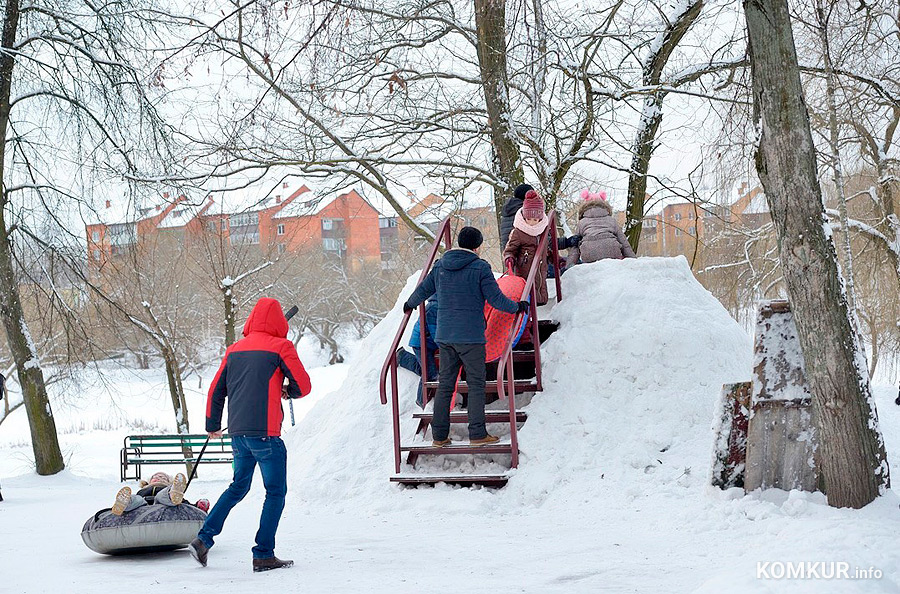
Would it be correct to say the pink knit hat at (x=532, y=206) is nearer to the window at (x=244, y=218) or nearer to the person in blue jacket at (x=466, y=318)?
the person in blue jacket at (x=466, y=318)

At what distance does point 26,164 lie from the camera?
14016mm

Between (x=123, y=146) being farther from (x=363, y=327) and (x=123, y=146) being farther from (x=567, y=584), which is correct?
(x=363, y=327)

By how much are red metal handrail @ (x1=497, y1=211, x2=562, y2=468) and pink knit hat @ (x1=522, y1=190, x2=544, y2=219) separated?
16 cm

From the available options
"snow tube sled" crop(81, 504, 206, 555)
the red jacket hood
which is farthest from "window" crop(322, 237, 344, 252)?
the red jacket hood

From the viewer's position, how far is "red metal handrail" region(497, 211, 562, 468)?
23.4 ft

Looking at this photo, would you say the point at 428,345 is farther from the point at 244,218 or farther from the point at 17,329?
the point at 244,218

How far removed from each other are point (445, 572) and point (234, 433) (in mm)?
1502

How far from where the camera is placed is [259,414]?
17.0 ft

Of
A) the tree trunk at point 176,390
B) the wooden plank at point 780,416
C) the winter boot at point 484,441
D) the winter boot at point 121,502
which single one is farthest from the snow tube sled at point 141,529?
the tree trunk at point 176,390

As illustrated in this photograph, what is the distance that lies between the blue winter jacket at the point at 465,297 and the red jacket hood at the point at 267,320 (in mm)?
2079

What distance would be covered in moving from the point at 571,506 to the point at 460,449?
44.7 inches

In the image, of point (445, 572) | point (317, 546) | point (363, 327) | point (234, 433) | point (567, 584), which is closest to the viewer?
point (567, 584)

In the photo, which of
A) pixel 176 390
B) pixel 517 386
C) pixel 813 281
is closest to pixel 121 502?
pixel 517 386

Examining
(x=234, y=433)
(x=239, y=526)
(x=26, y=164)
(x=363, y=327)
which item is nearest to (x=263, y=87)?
(x=26, y=164)
